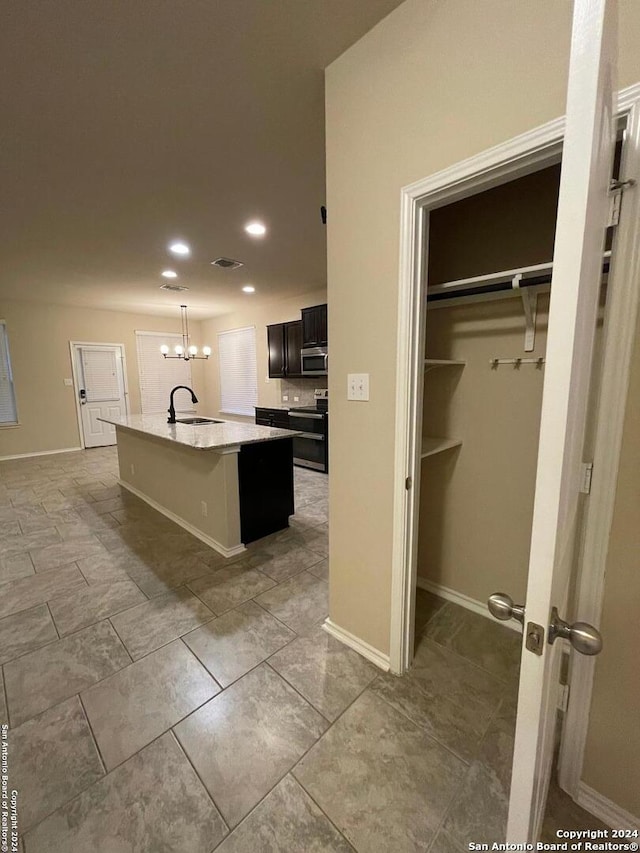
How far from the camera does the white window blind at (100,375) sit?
661 cm

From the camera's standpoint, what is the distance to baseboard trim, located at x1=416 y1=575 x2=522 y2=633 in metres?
1.99

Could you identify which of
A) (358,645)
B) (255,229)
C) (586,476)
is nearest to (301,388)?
(255,229)

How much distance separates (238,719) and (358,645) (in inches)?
25.2

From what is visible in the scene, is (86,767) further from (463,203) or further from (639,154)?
(463,203)

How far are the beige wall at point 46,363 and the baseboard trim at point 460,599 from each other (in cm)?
687

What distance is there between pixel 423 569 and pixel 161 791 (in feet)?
5.65

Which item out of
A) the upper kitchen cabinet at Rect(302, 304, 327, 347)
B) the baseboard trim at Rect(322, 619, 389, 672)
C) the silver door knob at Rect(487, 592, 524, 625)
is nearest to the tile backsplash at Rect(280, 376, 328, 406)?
the upper kitchen cabinet at Rect(302, 304, 327, 347)

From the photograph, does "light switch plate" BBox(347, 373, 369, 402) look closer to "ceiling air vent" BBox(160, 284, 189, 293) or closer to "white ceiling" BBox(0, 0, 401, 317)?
"white ceiling" BBox(0, 0, 401, 317)

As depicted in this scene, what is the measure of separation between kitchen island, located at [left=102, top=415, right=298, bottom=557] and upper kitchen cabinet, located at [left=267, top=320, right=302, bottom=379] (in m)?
2.23

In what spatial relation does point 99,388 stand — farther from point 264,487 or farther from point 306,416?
point 264,487

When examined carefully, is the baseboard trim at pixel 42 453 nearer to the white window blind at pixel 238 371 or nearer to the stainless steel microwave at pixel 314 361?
the white window blind at pixel 238 371

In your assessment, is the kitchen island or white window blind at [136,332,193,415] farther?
white window blind at [136,332,193,415]

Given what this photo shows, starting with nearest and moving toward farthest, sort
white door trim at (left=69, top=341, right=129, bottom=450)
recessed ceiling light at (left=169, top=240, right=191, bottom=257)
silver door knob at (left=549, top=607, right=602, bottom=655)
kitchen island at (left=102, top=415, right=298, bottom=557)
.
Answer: silver door knob at (left=549, top=607, right=602, bottom=655) → kitchen island at (left=102, top=415, right=298, bottom=557) → recessed ceiling light at (left=169, top=240, right=191, bottom=257) → white door trim at (left=69, top=341, right=129, bottom=450)

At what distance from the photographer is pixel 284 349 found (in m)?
5.68
